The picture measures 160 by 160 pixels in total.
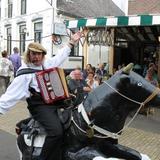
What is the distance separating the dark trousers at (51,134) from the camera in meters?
4.24

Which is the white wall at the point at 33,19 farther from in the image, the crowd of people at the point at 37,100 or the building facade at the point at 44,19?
the crowd of people at the point at 37,100

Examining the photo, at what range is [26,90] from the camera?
4.46m

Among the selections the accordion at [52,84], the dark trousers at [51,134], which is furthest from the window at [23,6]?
the dark trousers at [51,134]

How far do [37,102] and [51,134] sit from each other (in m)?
0.43

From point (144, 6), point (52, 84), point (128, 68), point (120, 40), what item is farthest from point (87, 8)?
point (128, 68)

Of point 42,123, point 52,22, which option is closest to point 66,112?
point 42,123

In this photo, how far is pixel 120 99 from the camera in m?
3.96

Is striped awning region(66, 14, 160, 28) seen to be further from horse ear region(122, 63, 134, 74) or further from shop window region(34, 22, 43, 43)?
shop window region(34, 22, 43, 43)

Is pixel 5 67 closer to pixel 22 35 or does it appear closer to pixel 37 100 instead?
pixel 37 100

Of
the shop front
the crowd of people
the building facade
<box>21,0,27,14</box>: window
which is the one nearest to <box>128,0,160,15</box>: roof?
the shop front

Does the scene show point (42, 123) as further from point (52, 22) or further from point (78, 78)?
point (52, 22)

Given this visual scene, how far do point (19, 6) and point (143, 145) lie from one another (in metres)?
17.7

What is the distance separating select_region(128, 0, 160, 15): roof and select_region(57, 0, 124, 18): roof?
138 inches

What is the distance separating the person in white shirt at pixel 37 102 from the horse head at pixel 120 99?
0.47 metres
